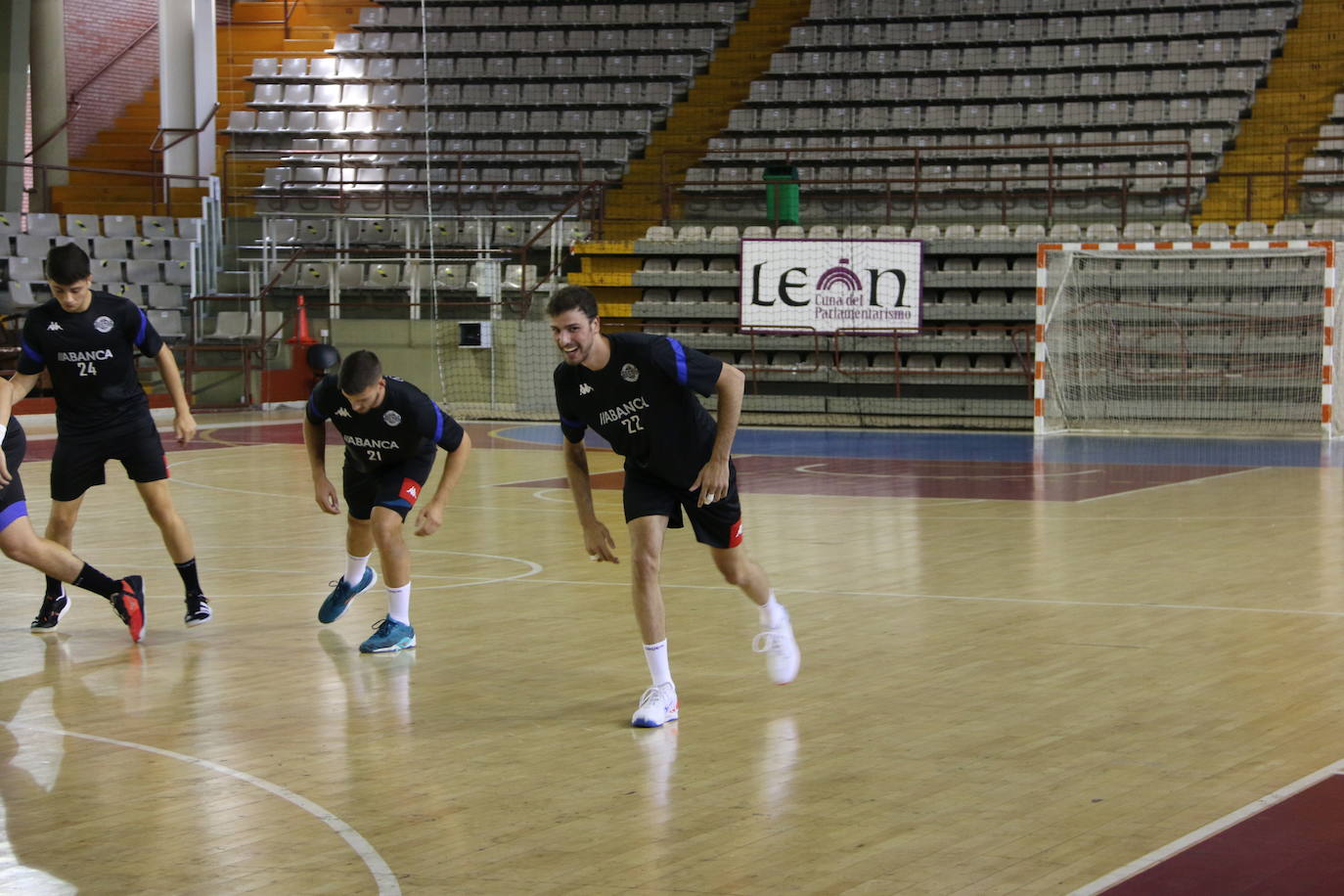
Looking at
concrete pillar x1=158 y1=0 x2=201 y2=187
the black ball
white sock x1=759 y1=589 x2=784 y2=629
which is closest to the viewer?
white sock x1=759 y1=589 x2=784 y2=629

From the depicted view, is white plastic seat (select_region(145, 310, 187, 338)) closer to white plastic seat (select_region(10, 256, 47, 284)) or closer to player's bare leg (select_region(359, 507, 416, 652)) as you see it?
white plastic seat (select_region(10, 256, 47, 284))

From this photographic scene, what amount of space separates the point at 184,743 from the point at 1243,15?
2447 cm

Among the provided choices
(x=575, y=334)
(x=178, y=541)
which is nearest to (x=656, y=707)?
(x=575, y=334)

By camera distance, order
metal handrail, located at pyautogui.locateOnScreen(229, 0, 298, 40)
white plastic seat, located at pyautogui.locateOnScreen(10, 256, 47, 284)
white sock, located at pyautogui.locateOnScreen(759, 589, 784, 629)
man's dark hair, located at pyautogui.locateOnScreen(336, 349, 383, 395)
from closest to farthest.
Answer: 1. white sock, located at pyautogui.locateOnScreen(759, 589, 784, 629)
2. man's dark hair, located at pyautogui.locateOnScreen(336, 349, 383, 395)
3. white plastic seat, located at pyautogui.locateOnScreen(10, 256, 47, 284)
4. metal handrail, located at pyautogui.locateOnScreen(229, 0, 298, 40)

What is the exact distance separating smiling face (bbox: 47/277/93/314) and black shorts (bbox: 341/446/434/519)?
57.0 inches

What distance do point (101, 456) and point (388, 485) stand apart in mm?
1503

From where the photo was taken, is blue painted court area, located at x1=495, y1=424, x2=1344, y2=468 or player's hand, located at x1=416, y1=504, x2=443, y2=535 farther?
blue painted court area, located at x1=495, y1=424, x2=1344, y2=468

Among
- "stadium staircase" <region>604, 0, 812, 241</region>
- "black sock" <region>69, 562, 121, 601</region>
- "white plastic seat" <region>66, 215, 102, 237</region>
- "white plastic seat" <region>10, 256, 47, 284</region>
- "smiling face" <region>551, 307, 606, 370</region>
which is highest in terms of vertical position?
"stadium staircase" <region>604, 0, 812, 241</region>

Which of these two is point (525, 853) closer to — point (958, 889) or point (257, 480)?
point (958, 889)

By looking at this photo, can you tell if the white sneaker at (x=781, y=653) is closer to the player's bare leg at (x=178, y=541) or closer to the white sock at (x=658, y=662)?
the white sock at (x=658, y=662)

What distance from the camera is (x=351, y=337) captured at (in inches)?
1040

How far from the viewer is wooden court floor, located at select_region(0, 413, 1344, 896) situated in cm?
454

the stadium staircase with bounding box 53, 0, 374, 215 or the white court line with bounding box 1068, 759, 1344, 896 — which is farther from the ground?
the stadium staircase with bounding box 53, 0, 374, 215

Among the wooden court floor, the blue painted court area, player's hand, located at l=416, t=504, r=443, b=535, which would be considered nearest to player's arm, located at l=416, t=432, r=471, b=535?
player's hand, located at l=416, t=504, r=443, b=535
